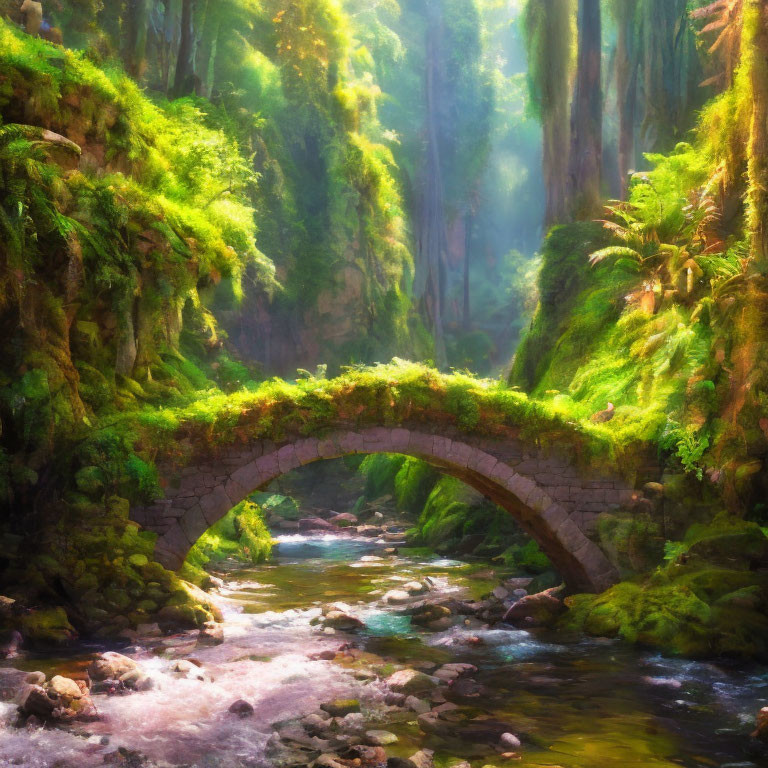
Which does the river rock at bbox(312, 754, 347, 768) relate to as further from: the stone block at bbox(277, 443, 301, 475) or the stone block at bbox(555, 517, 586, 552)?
the stone block at bbox(555, 517, 586, 552)

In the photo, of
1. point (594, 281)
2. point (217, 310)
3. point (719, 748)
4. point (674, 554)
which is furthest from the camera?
point (217, 310)

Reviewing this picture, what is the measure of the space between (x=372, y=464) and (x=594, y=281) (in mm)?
10166

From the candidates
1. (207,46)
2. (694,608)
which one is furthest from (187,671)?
(207,46)

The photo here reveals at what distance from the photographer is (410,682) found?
8758 millimetres

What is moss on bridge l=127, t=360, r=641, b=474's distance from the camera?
11531 mm

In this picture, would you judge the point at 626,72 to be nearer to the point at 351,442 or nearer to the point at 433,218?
the point at 433,218

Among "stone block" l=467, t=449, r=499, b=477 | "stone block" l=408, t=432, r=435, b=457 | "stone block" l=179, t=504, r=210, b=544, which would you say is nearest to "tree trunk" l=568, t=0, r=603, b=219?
"stone block" l=467, t=449, r=499, b=477

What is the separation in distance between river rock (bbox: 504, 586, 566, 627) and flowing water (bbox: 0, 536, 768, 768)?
461mm

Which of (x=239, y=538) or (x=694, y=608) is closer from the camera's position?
(x=694, y=608)

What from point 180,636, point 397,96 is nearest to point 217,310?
point 180,636

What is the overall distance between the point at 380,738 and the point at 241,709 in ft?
4.91

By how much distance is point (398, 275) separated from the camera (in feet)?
107

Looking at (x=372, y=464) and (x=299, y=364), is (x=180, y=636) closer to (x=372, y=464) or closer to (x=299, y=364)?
(x=372, y=464)

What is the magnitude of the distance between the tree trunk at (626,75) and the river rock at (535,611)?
50.5 ft
